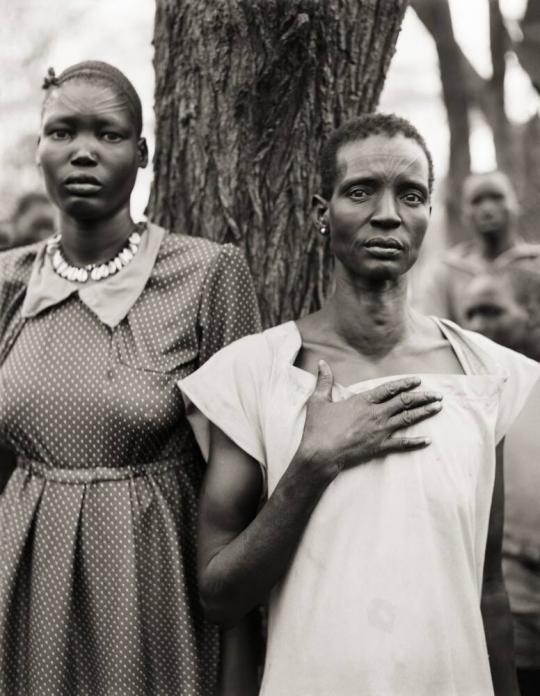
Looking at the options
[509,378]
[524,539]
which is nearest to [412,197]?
[509,378]

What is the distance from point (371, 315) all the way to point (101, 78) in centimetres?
93

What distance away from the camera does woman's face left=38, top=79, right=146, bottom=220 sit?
2.73m

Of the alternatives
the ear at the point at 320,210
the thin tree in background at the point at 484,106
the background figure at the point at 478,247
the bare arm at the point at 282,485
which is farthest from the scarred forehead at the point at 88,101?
the thin tree in background at the point at 484,106

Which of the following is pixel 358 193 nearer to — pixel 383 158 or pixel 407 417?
pixel 383 158

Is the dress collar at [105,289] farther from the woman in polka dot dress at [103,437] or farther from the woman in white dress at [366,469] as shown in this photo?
the woman in white dress at [366,469]

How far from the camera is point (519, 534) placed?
3.14 meters

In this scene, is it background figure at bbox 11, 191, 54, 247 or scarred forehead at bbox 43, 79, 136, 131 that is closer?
scarred forehead at bbox 43, 79, 136, 131

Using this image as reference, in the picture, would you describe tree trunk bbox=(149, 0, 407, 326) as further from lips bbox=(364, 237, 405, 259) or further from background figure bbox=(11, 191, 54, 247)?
background figure bbox=(11, 191, 54, 247)

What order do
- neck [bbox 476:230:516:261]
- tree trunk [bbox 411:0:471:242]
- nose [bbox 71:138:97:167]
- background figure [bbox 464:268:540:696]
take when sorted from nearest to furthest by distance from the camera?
nose [bbox 71:138:97:167], background figure [bbox 464:268:540:696], neck [bbox 476:230:516:261], tree trunk [bbox 411:0:471:242]

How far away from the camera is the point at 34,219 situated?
7.09m

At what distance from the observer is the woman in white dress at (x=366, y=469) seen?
2.33 meters

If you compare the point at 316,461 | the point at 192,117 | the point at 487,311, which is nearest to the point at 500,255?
the point at 487,311

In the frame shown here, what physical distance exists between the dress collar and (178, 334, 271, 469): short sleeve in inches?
11.9

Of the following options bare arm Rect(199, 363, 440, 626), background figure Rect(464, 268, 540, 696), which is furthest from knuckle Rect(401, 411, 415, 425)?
background figure Rect(464, 268, 540, 696)
